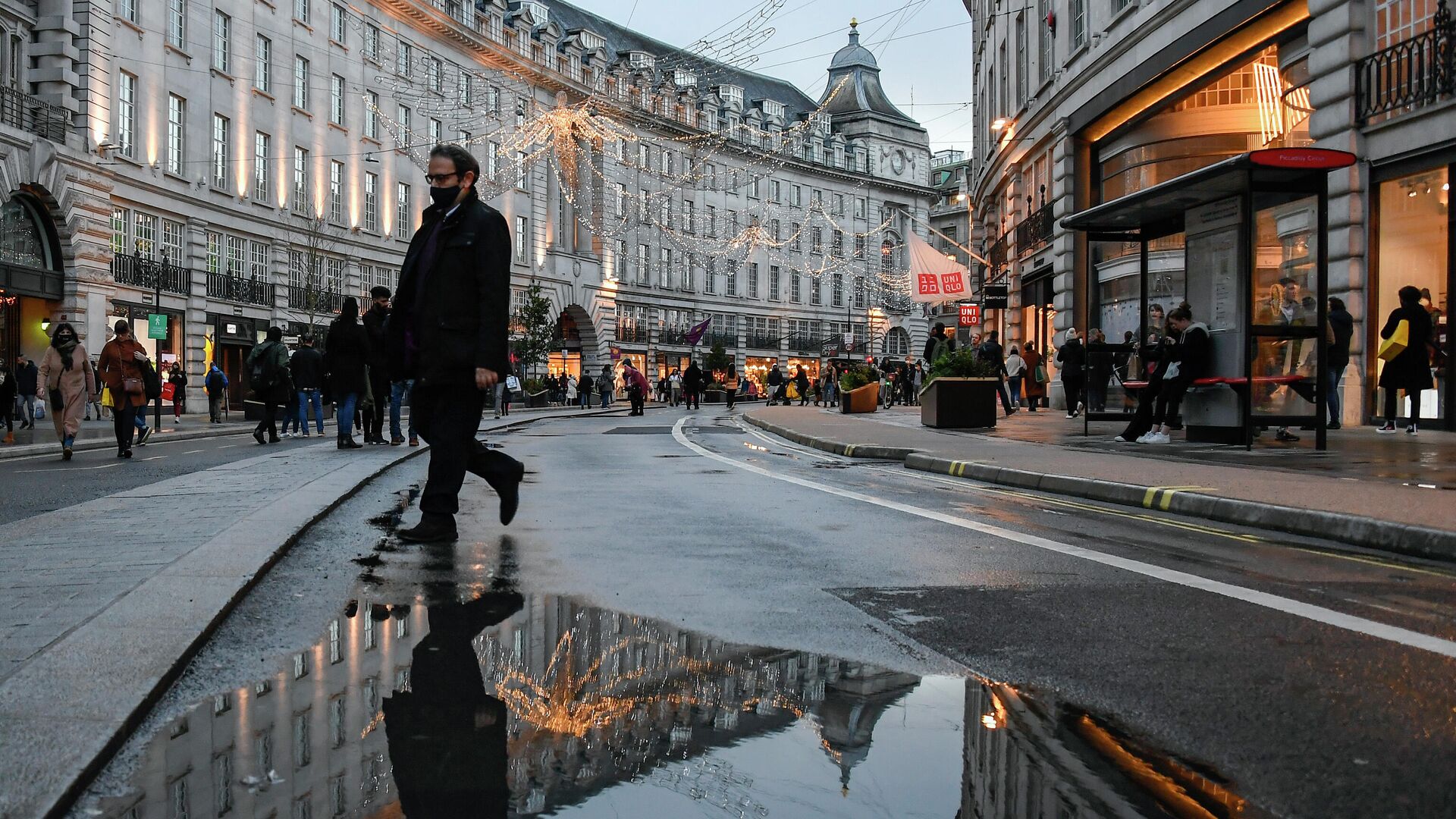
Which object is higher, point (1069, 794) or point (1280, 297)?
point (1280, 297)

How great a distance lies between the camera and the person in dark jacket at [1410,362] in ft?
51.9

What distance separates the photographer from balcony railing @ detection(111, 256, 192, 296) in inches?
1432

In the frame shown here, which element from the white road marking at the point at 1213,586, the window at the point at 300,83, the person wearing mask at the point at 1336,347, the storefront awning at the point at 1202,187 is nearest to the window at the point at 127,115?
the window at the point at 300,83

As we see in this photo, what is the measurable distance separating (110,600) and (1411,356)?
51.6 feet

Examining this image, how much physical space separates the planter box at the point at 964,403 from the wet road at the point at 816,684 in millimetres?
14042

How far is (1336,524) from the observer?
724cm

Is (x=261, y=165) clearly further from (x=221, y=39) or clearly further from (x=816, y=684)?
(x=816, y=684)

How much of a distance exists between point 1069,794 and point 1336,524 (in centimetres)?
529

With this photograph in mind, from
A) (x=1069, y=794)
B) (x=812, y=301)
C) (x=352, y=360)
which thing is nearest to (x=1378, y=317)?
(x=352, y=360)

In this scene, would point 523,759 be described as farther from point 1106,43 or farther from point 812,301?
point 812,301

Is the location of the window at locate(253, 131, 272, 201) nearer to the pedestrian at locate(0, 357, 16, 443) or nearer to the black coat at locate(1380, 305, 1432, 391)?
the pedestrian at locate(0, 357, 16, 443)

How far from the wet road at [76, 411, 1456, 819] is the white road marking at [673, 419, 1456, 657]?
3 centimetres

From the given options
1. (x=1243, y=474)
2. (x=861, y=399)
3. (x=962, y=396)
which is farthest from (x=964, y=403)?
(x=861, y=399)

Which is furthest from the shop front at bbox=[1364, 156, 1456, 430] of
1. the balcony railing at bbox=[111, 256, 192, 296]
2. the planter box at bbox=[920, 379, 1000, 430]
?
the balcony railing at bbox=[111, 256, 192, 296]
